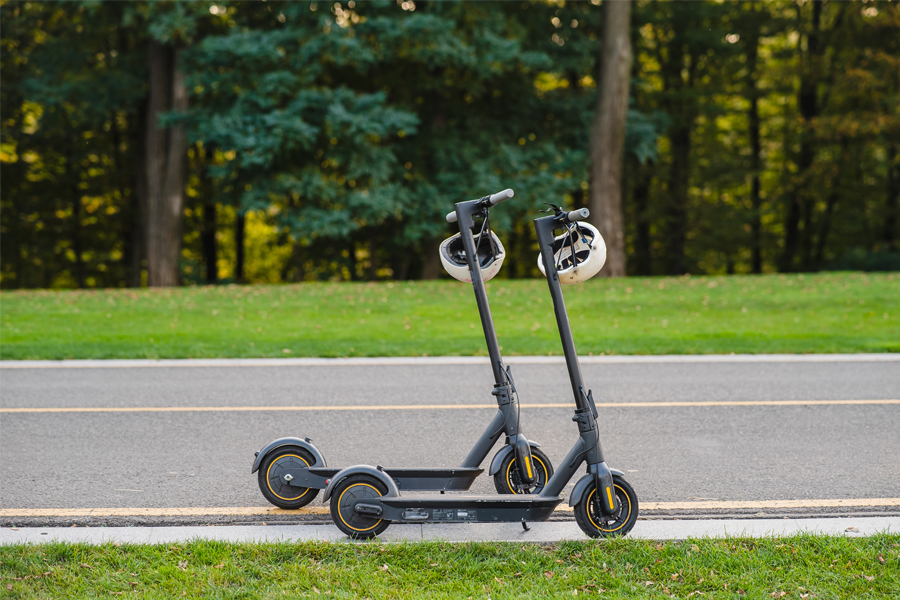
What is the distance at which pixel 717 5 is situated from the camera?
2723 centimetres

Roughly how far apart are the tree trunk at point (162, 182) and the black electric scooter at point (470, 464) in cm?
1751

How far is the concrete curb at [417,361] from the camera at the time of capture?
29.1 feet

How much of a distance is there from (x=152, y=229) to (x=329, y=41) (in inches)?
282

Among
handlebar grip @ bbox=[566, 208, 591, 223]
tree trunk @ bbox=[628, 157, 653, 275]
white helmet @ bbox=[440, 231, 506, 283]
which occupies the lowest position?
tree trunk @ bbox=[628, 157, 653, 275]

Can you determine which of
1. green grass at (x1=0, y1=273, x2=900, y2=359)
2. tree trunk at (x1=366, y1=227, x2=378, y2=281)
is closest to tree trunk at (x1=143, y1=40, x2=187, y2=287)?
green grass at (x1=0, y1=273, x2=900, y2=359)

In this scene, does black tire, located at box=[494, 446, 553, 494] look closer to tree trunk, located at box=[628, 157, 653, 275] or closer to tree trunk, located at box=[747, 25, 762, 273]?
tree trunk, located at box=[747, 25, 762, 273]

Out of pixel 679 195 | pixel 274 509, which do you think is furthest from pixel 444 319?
pixel 679 195

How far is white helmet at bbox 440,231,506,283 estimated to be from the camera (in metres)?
4.07

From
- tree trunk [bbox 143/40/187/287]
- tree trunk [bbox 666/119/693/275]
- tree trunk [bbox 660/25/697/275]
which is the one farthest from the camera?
tree trunk [bbox 666/119/693/275]

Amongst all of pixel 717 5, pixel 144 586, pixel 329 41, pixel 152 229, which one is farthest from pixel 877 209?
pixel 144 586

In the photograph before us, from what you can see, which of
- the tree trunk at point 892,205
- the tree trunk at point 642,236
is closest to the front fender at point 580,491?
the tree trunk at point 892,205

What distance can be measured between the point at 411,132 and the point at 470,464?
584 inches

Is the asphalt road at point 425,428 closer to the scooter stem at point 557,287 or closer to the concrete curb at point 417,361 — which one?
the concrete curb at point 417,361

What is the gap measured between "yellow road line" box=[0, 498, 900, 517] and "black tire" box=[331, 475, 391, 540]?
53 cm
